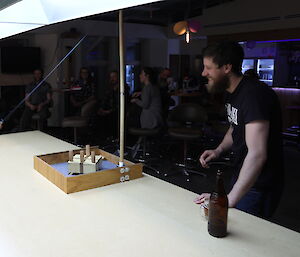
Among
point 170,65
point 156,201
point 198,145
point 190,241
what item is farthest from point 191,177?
point 170,65

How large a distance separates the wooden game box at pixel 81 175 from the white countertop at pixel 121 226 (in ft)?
0.10

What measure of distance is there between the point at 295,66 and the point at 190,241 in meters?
7.44

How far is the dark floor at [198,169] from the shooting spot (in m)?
3.34

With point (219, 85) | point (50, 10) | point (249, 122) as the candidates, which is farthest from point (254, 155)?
point (50, 10)

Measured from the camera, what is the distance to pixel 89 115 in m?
5.46

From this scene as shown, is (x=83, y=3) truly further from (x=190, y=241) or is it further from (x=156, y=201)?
(x=190, y=241)

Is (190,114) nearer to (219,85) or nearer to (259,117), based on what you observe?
(219,85)

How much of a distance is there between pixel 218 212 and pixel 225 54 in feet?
2.67

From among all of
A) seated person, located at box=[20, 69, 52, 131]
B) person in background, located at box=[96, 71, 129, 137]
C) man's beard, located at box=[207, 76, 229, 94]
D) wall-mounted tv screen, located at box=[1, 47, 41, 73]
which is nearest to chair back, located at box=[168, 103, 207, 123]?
person in background, located at box=[96, 71, 129, 137]

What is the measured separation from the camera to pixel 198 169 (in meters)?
4.71

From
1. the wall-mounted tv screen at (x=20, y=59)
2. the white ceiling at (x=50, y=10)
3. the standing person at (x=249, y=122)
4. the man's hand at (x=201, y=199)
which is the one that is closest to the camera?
the white ceiling at (x=50, y=10)

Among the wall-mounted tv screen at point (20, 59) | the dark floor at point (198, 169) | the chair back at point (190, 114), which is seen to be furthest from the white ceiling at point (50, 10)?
the wall-mounted tv screen at point (20, 59)

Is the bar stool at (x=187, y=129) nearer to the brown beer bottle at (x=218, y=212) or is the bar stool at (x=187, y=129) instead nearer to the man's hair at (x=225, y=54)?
the man's hair at (x=225, y=54)

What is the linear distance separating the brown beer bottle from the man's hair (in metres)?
0.71
